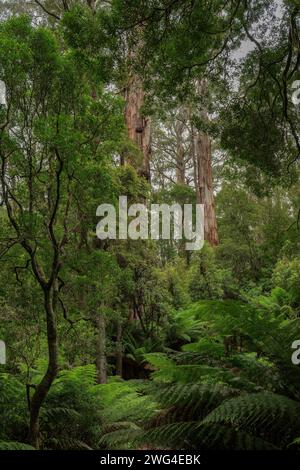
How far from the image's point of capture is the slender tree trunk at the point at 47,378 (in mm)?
4715

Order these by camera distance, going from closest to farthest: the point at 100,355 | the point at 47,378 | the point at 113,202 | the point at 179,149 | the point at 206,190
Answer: the point at 47,378
the point at 113,202
the point at 100,355
the point at 206,190
the point at 179,149

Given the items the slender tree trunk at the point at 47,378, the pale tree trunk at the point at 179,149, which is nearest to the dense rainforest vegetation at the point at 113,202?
the slender tree trunk at the point at 47,378

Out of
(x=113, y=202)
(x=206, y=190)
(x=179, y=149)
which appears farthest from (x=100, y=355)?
(x=179, y=149)

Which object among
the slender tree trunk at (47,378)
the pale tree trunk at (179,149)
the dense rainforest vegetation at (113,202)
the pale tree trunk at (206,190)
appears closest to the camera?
the dense rainforest vegetation at (113,202)

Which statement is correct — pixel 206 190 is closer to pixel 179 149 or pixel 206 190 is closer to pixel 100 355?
pixel 179 149

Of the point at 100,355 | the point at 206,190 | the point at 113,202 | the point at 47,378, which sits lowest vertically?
the point at 100,355

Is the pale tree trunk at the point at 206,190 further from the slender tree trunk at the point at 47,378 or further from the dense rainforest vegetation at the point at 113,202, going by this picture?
the slender tree trunk at the point at 47,378

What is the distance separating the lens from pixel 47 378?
4711 mm

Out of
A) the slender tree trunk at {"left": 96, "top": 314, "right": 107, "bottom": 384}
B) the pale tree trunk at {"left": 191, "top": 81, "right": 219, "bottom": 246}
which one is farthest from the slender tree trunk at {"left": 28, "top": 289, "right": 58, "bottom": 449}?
the pale tree trunk at {"left": 191, "top": 81, "right": 219, "bottom": 246}

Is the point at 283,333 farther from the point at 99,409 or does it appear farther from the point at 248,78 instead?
the point at 248,78

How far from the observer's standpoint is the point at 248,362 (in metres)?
4.17
